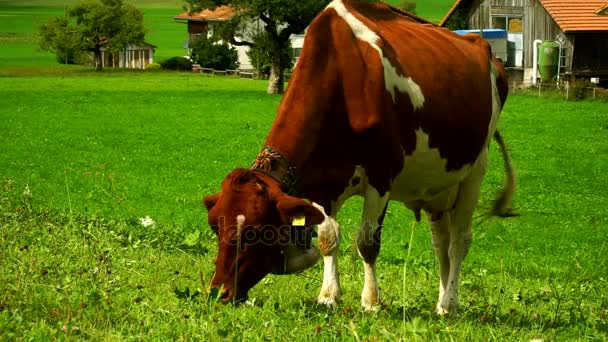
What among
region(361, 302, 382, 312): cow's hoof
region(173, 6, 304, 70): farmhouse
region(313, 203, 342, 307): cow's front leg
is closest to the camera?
region(361, 302, 382, 312): cow's hoof

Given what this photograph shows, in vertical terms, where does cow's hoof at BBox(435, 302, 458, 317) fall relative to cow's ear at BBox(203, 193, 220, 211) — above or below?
below

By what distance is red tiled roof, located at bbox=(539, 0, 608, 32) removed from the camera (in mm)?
55250

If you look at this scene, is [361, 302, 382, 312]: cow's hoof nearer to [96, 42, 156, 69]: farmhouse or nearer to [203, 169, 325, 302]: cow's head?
[203, 169, 325, 302]: cow's head

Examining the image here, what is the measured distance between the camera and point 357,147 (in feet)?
26.8

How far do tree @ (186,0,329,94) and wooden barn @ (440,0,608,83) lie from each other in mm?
6847

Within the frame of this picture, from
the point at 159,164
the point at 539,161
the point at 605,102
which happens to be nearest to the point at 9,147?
the point at 159,164

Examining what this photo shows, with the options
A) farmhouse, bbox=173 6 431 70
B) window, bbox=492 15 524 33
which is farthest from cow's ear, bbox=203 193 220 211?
farmhouse, bbox=173 6 431 70

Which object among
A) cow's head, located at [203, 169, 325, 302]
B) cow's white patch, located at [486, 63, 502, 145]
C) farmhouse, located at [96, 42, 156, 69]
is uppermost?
cow's white patch, located at [486, 63, 502, 145]

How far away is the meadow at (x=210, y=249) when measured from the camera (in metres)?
6.86

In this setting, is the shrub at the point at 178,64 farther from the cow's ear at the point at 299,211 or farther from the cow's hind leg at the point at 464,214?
the cow's ear at the point at 299,211

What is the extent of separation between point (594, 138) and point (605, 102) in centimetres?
1467

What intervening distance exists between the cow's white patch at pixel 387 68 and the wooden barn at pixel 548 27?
150 ft

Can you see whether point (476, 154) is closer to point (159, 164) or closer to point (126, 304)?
point (126, 304)

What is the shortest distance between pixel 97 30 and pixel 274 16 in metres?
49.7
